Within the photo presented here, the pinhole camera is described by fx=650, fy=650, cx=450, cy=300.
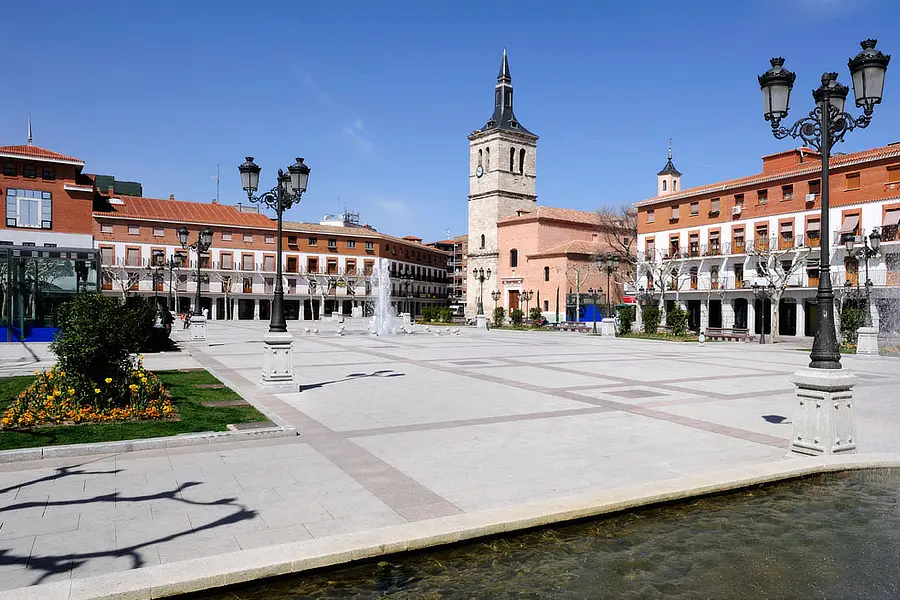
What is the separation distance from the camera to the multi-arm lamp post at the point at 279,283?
36.5 ft

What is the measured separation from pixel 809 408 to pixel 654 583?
3.87 meters

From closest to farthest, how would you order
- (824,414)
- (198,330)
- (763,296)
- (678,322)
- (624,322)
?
(824,414), (198,330), (678,322), (763,296), (624,322)

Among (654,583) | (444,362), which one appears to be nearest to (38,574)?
(654,583)

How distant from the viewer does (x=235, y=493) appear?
5.34 m

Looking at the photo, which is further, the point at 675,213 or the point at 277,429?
the point at 675,213

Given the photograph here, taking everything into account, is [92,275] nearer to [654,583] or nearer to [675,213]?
[654,583]

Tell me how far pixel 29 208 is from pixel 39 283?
23.9 metres

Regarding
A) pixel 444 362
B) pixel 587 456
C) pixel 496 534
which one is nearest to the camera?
pixel 496 534

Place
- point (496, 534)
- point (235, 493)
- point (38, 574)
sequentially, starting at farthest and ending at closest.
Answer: point (235, 493)
point (496, 534)
point (38, 574)

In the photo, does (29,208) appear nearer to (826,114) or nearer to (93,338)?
(93,338)

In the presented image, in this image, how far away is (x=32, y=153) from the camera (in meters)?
41.0

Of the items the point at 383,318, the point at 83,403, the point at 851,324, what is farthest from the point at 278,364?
the point at 851,324

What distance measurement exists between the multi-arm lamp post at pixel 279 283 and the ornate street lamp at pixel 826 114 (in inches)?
297

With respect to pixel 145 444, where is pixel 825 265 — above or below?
above
